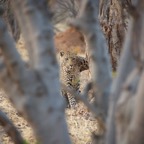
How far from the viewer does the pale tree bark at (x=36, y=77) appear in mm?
1948

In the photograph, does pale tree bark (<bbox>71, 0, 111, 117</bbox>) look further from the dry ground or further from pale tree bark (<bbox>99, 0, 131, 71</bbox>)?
pale tree bark (<bbox>99, 0, 131, 71</bbox>)

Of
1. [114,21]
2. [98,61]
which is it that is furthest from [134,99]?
[114,21]

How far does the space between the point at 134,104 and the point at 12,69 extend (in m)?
0.55

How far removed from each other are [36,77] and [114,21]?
5693mm

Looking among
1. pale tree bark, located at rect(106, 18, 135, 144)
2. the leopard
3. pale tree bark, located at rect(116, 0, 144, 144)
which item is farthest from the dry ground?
pale tree bark, located at rect(116, 0, 144, 144)

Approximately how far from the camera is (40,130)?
198cm

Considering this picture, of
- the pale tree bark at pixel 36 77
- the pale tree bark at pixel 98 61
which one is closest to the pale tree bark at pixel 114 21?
the pale tree bark at pixel 98 61

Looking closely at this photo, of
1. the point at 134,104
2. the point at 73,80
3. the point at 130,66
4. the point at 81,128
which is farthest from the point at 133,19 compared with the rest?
the point at 73,80

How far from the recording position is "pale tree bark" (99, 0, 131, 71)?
289 inches

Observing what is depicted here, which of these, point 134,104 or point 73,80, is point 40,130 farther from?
point 73,80

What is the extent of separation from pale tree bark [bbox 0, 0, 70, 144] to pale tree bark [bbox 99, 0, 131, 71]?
5.28 m

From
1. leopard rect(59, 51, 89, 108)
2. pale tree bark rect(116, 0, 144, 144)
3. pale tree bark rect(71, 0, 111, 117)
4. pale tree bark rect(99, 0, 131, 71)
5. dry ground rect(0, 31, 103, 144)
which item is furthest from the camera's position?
leopard rect(59, 51, 89, 108)

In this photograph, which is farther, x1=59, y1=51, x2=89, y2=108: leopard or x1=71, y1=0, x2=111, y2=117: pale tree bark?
x1=59, y1=51, x2=89, y2=108: leopard

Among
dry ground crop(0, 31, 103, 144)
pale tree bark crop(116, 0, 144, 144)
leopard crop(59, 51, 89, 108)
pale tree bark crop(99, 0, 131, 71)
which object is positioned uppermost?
pale tree bark crop(116, 0, 144, 144)
